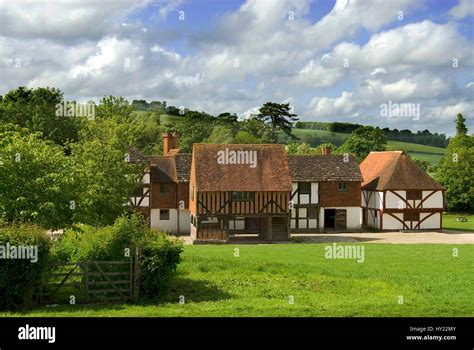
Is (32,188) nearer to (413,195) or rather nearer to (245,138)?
(413,195)

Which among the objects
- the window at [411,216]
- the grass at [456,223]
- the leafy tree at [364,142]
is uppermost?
the leafy tree at [364,142]

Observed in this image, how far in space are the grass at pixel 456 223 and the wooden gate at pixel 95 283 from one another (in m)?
35.7

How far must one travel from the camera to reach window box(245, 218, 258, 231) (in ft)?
148

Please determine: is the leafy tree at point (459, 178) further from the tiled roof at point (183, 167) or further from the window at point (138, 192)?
the window at point (138, 192)

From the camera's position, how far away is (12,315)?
17266 millimetres

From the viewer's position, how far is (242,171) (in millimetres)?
41375

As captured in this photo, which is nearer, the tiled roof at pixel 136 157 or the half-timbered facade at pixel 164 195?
the tiled roof at pixel 136 157

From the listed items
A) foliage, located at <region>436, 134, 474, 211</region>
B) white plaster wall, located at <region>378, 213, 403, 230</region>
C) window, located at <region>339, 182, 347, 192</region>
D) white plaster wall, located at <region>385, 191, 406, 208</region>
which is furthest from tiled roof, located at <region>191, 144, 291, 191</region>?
foliage, located at <region>436, 134, 474, 211</region>

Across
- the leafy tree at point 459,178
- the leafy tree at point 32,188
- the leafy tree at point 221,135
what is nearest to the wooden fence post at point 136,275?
the leafy tree at point 32,188

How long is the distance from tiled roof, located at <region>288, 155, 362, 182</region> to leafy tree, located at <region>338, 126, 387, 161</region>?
92.2 feet

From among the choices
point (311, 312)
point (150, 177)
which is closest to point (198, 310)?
point (311, 312)

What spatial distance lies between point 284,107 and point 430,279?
49.7 meters

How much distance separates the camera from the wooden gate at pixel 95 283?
748 inches

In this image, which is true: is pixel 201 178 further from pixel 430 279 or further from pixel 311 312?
pixel 311 312
